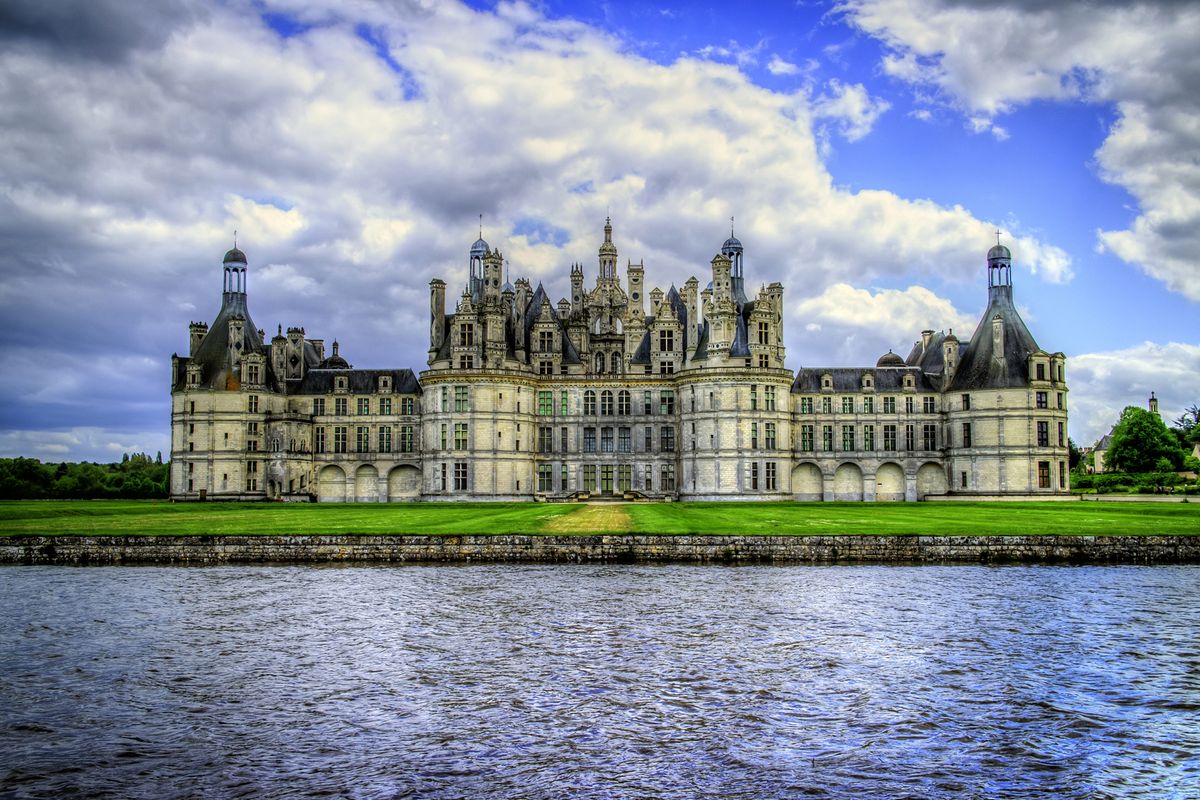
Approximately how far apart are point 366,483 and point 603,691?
218 ft

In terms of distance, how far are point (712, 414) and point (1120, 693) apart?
56.2 m

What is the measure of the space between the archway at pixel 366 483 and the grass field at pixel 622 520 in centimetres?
1874

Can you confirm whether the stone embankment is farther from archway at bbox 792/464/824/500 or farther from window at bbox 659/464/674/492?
archway at bbox 792/464/824/500

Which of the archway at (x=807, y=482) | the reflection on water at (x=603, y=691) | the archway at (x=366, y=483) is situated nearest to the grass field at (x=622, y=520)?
the reflection on water at (x=603, y=691)

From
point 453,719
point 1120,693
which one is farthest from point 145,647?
point 1120,693

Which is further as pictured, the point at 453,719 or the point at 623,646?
the point at 623,646

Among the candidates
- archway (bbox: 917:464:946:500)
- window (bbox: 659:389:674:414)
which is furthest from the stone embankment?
window (bbox: 659:389:674:414)

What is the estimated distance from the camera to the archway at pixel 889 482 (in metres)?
81.8

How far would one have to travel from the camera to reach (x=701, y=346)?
79250mm

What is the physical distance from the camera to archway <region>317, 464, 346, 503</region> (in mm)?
84250

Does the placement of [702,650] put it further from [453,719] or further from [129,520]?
[129,520]

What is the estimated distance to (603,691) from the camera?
2062cm

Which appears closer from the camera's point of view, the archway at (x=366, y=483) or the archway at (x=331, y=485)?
the archway at (x=366, y=483)

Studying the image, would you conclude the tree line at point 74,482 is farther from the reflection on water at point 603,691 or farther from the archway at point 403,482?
the reflection on water at point 603,691
